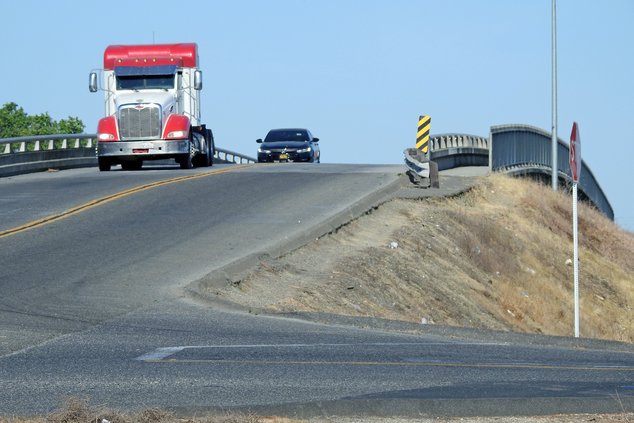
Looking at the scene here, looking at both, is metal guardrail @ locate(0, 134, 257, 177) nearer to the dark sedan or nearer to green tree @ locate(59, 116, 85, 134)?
the dark sedan

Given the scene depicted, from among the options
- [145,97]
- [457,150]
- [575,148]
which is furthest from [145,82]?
[575,148]

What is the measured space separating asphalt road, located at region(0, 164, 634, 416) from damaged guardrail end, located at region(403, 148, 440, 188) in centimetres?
739

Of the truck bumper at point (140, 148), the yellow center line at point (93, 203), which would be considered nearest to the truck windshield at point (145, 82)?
the truck bumper at point (140, 148)

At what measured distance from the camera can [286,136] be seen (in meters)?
51.4

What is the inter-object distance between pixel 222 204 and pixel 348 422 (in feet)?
59.1

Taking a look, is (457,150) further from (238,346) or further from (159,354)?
(159,354)

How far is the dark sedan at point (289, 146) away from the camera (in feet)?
164

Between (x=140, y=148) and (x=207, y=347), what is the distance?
2494 cm

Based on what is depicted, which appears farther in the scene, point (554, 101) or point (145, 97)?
point (554, 101)

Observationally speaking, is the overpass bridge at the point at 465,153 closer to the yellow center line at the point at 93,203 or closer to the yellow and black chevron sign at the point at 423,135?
the yellow and black chevron sign at the point at 423,135

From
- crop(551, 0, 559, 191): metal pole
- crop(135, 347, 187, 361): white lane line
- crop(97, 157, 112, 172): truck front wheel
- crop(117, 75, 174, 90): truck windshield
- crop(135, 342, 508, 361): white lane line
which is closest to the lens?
crop(135, 347, 187, 361): white lane line

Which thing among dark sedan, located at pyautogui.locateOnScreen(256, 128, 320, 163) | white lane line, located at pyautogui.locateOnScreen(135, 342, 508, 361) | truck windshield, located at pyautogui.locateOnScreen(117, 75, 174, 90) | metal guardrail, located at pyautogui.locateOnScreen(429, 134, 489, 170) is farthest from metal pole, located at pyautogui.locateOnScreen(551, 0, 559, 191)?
white lane line, located at pyautogui.locateOnScreen(135, 342, 508, 361)

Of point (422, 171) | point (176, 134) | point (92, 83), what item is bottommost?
point (422, 171)

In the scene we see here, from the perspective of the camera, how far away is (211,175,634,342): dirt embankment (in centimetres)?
1809
